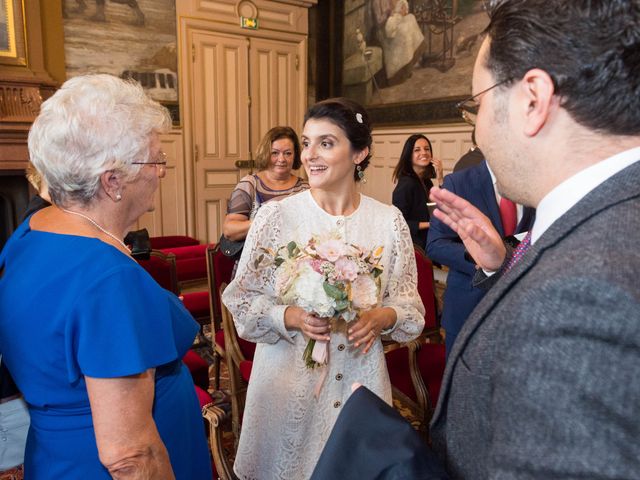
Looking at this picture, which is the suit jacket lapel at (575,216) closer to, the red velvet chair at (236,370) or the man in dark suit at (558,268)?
the man in dark suit at (558,268)

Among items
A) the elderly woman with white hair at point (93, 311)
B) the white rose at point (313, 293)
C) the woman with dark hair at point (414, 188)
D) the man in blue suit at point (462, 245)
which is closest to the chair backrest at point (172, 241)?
the woman with dark hair at point (414, 188)

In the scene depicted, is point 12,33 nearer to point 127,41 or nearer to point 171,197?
point 127,41

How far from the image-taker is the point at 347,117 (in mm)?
2271

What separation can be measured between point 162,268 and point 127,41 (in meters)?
5.85

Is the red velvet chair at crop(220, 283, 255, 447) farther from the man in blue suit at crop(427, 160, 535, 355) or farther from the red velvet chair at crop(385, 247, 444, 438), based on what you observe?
the man in blue suit at crop(427, 160, 535, 355)

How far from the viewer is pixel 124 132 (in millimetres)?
1413

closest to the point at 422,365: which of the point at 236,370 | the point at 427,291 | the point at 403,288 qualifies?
the point at 427,291

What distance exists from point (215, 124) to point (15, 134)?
327 centimetres

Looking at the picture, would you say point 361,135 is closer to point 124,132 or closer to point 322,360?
point 322,360

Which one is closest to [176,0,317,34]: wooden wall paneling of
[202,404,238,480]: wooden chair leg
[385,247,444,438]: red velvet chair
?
[385,247,444,438]: red velvet chair

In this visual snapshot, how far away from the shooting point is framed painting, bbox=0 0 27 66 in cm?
631

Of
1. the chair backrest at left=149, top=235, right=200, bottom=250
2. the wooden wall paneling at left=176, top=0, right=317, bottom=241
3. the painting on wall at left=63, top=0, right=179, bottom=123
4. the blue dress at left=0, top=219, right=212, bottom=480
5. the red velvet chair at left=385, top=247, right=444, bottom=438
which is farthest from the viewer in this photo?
the wooden wall paneling at left=176, top=0, right=317, bottom=241

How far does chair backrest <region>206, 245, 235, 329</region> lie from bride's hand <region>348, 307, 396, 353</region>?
1.63m

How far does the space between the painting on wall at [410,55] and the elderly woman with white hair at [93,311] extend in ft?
21.9
